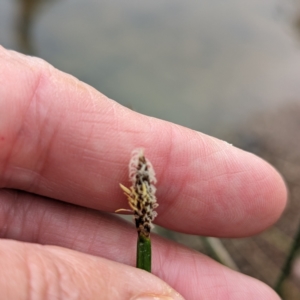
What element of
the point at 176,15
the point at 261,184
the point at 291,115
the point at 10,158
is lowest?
the point at 10,158

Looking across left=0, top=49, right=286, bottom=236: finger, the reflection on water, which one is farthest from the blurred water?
left=0, top=49, right=286, bottom=236: finger

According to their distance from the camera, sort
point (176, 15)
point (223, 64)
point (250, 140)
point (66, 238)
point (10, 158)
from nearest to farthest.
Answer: point (10, 158), point (66, 238), point (250, 140), point (223, 64), point (176, 15)

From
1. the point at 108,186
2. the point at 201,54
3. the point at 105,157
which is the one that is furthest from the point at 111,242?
the point at 201,54

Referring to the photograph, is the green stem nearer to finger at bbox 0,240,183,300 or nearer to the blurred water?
finger at bbox 0,240,183,300

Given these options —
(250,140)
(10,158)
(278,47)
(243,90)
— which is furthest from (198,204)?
(278,47)

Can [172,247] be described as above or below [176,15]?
below

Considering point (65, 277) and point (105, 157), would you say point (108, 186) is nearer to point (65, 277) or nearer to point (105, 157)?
point (105, 157)

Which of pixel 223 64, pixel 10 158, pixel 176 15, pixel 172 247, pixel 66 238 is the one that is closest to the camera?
pixel 10 158

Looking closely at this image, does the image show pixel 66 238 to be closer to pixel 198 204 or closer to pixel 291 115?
pixel 198 204
